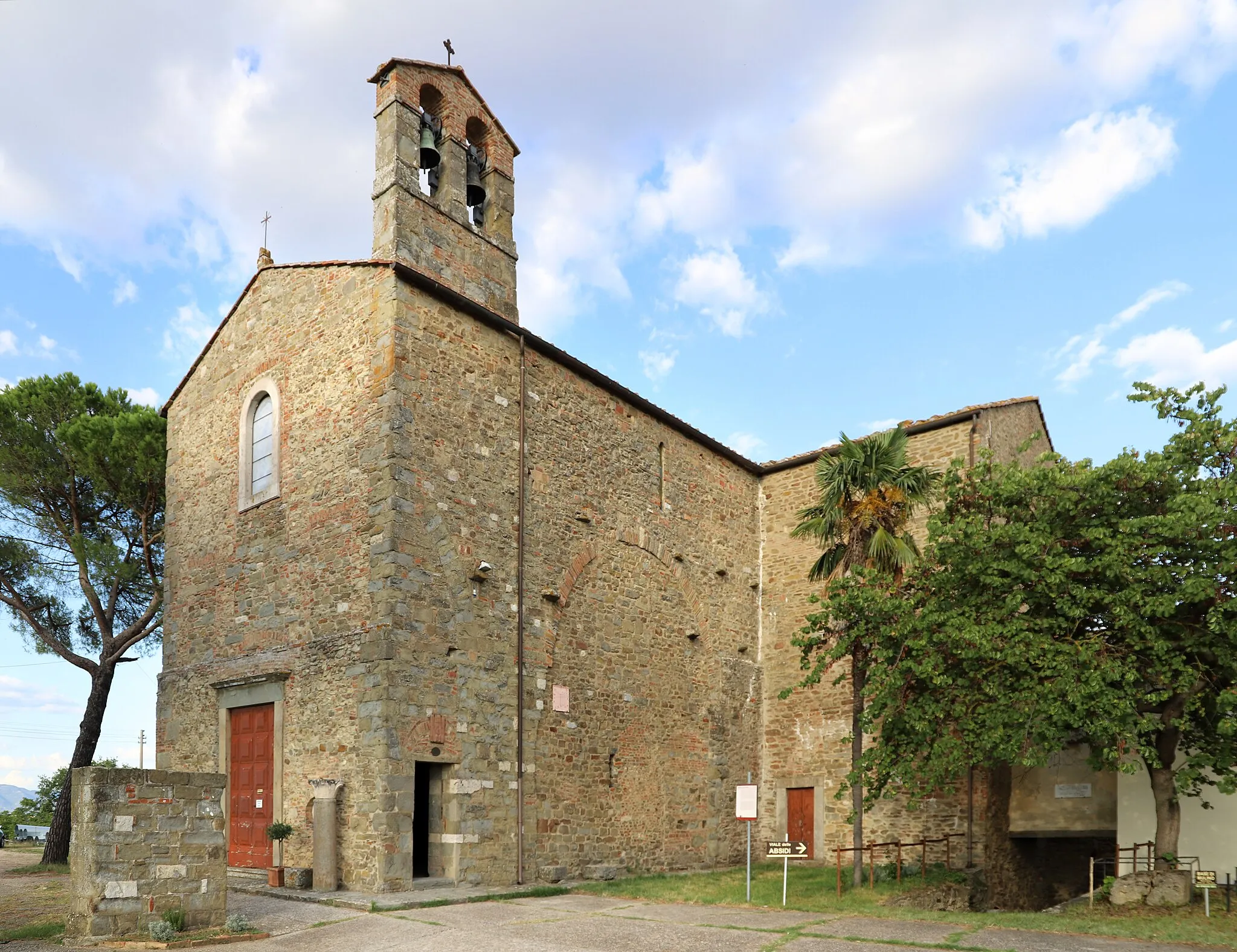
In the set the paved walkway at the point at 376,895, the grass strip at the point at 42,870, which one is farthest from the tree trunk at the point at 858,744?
the grass strip at the point at 42,870

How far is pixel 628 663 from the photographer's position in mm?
17703

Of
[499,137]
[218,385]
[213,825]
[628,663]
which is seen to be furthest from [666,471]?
[213,825]

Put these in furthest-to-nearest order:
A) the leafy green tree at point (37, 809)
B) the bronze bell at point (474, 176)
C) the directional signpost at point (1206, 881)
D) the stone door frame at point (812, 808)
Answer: the leafy green tree at point (37, 809) < the stone door frame at point (812, 808) < the bronze bell at point (474, 176) < the directional signpost at point (1206, 881)

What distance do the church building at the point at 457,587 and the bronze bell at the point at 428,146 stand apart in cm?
7

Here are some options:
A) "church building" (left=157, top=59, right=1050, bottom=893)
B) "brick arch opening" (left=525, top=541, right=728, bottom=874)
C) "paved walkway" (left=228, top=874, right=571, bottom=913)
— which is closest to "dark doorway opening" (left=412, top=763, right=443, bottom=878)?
"church building" (left=157, top=59, right=1050, bottom=893)

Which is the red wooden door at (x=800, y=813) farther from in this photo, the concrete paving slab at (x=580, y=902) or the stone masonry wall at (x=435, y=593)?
the concrete paving slab at (x=580, y=902)

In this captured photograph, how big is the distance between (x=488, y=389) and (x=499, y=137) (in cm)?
608

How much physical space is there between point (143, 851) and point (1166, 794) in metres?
12.7

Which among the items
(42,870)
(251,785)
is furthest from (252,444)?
(42,870)

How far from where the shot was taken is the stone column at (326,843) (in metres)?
13.0

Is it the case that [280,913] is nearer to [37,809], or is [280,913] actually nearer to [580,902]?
[580,902]

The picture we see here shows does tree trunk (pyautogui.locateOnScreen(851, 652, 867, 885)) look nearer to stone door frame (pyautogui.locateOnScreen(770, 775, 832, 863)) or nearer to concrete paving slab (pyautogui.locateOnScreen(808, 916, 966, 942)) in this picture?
concrete paving slab (pyautogui.locateOnScreen(808, 916, 966, 942))

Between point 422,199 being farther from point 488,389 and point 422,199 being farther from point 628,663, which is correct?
point 628,663

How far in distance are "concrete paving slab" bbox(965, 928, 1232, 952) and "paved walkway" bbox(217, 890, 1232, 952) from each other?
0.02 m
